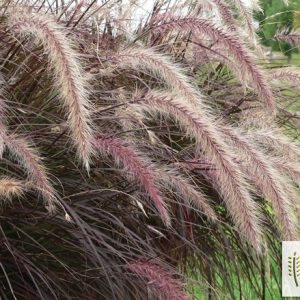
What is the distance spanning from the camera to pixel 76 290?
2.47 meters

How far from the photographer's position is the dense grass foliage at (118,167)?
2178mm

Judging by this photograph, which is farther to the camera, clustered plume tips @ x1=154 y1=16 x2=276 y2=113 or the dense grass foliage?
clustered plume tips @ x1=154 y1=16 x2=276 y2=113

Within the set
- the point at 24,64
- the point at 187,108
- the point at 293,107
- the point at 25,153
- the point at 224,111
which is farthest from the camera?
the point at 293,107

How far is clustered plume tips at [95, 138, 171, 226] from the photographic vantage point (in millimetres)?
2113

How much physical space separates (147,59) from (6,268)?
844 millimetres

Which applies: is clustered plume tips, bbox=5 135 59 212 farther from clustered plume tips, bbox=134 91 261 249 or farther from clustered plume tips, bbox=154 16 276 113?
clustered plume tips, bbox=154 16 276 113

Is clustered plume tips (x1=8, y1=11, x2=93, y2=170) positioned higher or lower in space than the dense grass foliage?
higher

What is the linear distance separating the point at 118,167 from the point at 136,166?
0.46 m

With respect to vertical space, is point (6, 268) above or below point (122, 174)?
below

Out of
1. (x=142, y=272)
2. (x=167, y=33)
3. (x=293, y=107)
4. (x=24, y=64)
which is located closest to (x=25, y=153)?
(x=142, y=272)

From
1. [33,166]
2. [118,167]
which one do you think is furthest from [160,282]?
[118,167]

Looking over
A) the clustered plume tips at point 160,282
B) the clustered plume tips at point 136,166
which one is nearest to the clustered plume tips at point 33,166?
the clustered plume tips at point 136,166

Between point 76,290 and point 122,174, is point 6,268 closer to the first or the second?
point 76,290

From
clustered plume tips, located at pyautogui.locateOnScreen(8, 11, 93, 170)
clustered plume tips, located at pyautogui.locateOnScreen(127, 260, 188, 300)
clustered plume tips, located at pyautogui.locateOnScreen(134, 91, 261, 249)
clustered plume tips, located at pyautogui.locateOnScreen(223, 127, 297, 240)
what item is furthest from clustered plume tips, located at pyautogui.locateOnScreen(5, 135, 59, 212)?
clustered plume tips, located at pyautogui.locateOnScreen(223, 127, 297, 240)
